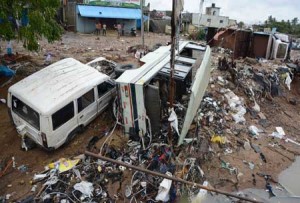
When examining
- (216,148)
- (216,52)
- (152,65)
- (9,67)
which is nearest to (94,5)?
(216,52)

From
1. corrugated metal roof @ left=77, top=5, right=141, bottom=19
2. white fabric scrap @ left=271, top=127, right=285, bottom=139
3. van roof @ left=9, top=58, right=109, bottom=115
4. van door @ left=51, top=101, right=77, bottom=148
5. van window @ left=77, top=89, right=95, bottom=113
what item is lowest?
white fabric scrap @ left=271, top=127, right=285, bottom=139

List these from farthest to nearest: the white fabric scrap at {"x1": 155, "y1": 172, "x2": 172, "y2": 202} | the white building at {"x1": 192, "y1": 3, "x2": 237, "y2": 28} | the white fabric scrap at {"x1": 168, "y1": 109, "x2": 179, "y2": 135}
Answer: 1. the white building at {"x1": 192, "y1": 3, "x2": 237, "y2": 28}
2. the white fabric scrap at {"x1": 168, "y1": 109, "x2": 179, "y2": 135}
3. the white fabric scrap at {"x1": 155, "y1": 172, "x2": 172, "y2": 202}

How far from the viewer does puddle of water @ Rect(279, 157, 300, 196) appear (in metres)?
5.81

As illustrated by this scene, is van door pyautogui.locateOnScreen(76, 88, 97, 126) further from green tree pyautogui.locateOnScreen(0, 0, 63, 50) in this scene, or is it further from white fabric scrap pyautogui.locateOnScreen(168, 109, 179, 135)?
green tree pyautogui.locateOnScreen(0, 0, 63, 50)

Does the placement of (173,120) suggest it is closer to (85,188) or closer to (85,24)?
(85,188)

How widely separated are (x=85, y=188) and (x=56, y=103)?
77.9 inches

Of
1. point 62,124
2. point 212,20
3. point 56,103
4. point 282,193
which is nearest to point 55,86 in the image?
point 56,103

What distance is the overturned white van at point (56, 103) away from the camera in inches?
231

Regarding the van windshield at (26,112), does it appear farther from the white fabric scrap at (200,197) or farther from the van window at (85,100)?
the white fabric scrap at (200,197)

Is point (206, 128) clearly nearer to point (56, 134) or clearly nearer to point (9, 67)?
point (56, 134)

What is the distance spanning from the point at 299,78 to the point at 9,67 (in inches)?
517

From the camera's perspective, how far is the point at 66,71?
714cm

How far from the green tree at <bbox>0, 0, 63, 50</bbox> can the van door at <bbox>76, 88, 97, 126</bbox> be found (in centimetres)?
260

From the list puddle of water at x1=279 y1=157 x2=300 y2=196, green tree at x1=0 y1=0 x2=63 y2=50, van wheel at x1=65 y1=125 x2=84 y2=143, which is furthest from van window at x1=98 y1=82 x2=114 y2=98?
puddle of water at x1=279 y1=157 x2=300 y2=196
